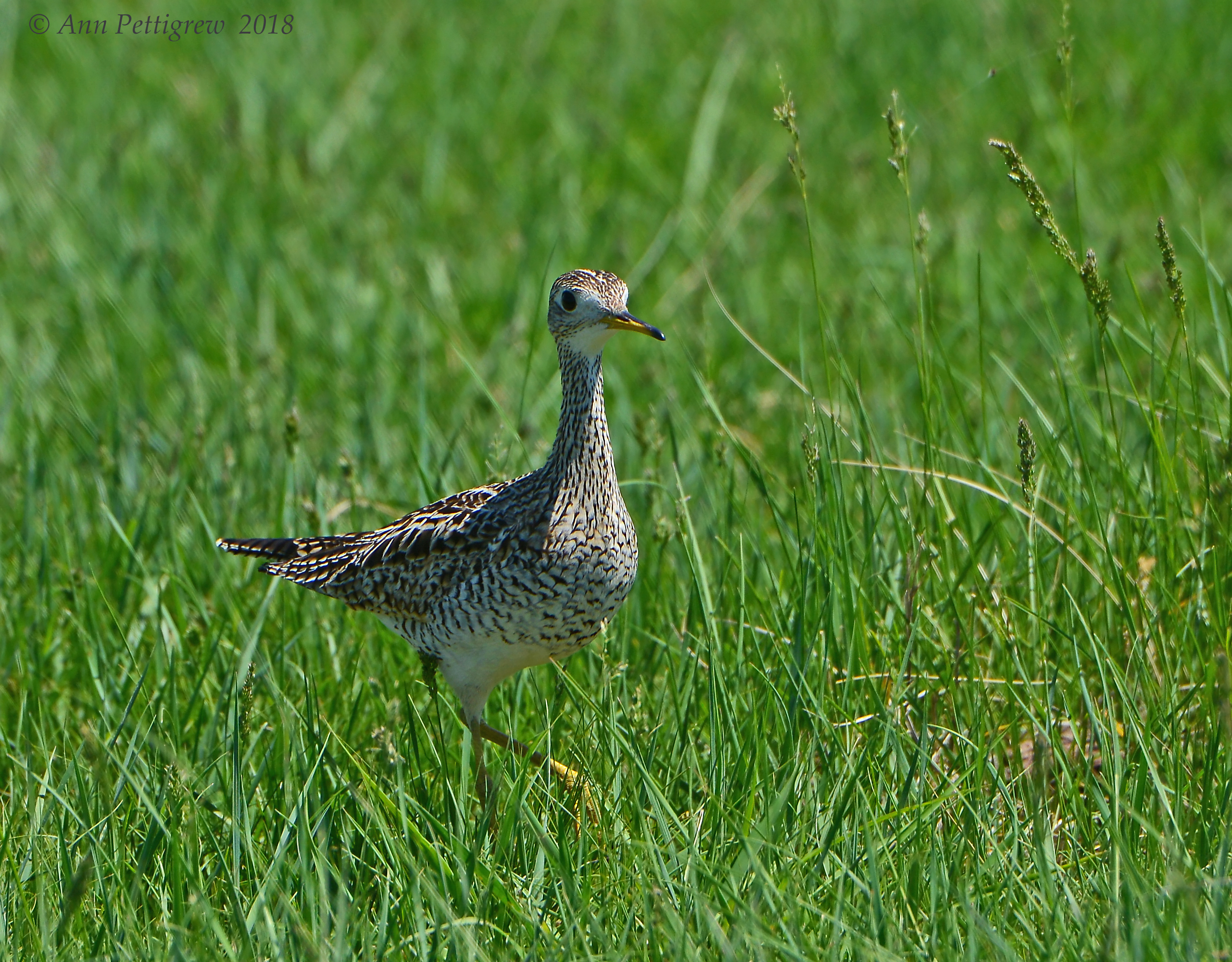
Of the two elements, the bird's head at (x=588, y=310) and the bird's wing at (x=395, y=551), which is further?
the bird's wing at (x=395, y=551)

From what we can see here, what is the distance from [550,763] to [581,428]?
1062 mm

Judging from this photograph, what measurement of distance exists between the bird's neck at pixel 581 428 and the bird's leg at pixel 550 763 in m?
0.84

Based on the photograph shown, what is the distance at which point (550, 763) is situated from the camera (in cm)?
416

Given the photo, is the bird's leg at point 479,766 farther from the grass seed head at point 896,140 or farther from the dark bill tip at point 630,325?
the grass seed head at point 896,140

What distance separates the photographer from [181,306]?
8273 mm

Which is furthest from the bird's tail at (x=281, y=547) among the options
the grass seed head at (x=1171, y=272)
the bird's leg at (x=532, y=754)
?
the grass seed head at (x=1171, y=272)

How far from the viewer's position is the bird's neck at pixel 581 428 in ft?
14.9

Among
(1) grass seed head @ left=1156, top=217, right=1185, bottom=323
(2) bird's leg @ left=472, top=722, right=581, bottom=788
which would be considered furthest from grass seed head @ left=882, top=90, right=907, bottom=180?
(2) bird's leg @ left=472, top=722, right=581, bottom=788

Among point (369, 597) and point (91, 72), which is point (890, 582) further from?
point (91, 72)

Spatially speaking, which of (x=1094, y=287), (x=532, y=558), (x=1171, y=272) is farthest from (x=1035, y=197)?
(x=532, y=558)

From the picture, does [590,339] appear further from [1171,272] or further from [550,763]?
[1171,272]

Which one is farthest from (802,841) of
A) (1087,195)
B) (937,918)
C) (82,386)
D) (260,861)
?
(1087,195)

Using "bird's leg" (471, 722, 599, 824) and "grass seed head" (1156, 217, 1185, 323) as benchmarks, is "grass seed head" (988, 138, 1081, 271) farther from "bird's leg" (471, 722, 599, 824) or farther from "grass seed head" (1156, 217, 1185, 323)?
"bird's leg" (471, 722, 599, 824)

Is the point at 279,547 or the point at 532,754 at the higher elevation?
the point at 279,547
